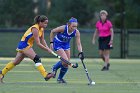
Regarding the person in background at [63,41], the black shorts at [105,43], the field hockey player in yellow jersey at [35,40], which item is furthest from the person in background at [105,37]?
the field hockey player in yellow jersey at [35,40]

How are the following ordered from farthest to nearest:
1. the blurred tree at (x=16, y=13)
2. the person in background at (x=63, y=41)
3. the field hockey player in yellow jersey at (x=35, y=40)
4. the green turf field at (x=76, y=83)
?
1. the blurred tree at (x=16, y=13)
2. the person in background at (x=63, y=41)
3. the field hockey player in yellow jersey at (x=35, y=40)
4. the green turf field at (x=76, y=83)

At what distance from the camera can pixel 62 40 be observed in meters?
15.8

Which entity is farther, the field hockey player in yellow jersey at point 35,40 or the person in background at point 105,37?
the person in background at point 105,37

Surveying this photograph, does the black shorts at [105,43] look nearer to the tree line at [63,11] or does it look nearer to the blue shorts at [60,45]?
the blue shorts at [60,45]

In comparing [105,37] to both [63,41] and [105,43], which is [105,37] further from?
[63,41]

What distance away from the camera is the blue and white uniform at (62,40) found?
1566 cm

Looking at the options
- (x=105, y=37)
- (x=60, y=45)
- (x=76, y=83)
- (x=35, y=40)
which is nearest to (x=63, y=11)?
(x=105, y=37)

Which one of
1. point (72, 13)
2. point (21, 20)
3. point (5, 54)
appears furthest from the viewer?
point (72, 13)

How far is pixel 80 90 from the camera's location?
1324cm

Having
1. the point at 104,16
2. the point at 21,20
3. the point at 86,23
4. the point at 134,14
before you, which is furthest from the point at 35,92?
the point at 86,23

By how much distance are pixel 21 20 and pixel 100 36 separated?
29.2m

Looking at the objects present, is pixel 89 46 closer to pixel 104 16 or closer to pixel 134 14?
pixel 104 16

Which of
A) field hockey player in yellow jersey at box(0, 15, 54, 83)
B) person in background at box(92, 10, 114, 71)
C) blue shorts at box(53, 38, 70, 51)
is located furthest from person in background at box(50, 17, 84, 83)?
person in background at box(92, 10, 114, 71)

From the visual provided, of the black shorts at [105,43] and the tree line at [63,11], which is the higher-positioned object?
the black shorts at [105,43]
